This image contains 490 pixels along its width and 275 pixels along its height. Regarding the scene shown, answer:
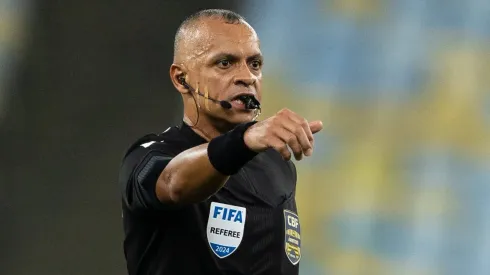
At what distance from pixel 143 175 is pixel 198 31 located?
1.48 feet

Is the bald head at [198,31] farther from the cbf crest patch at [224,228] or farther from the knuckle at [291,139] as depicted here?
the knuckle at [291,139]

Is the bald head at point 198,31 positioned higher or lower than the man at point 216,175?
higher

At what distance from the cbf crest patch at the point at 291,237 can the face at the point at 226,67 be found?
0.71 ft

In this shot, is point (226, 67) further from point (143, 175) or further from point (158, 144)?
point (143, 175)

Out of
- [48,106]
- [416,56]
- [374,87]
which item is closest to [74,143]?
[48,106]

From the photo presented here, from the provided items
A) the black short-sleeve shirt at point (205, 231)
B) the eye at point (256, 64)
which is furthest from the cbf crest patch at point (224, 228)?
the eye at point (256, 64)

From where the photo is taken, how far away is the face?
1.48 meters

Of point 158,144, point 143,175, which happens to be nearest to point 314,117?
point 158,144

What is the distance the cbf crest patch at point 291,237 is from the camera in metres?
1.43

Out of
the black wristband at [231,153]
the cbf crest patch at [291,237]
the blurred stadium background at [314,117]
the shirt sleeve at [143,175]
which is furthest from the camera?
the blurred stadium background at [314,117]

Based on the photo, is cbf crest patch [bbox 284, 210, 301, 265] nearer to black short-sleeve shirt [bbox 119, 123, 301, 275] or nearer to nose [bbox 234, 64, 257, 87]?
black short-sleeve shirt [bbox 119, 123, 301, 275]

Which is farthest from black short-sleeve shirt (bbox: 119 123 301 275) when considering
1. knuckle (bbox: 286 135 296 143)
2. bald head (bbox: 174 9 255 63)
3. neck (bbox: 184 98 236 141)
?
knuckle (bbox: 286 135 296 143)

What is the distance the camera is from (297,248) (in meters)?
1.48

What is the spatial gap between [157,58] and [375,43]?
0.75 metres
